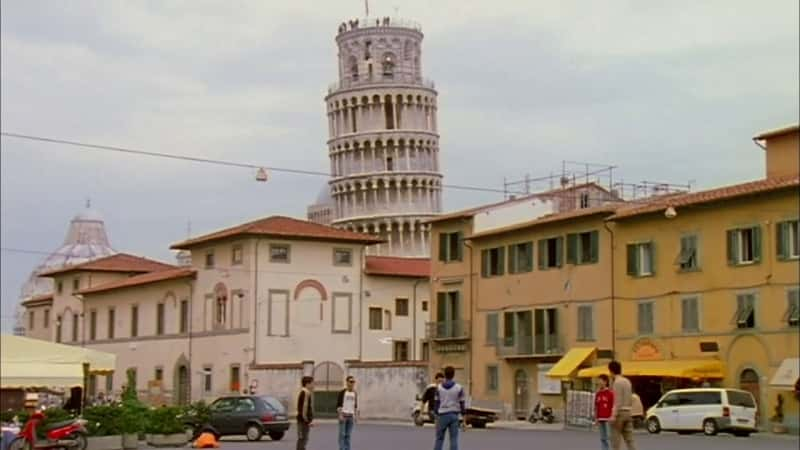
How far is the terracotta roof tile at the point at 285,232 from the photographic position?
6575 cm

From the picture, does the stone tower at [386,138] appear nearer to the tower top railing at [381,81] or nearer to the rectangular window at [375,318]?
the tower top railing at [381,81]

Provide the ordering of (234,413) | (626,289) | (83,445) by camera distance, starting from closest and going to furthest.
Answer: (83,445) < (234,413) < (626,289)

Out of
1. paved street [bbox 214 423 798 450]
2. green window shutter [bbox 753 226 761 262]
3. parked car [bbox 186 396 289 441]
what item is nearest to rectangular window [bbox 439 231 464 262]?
green window shutter [bbox 753 226 761 262]

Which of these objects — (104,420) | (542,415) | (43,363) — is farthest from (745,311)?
(43,363)

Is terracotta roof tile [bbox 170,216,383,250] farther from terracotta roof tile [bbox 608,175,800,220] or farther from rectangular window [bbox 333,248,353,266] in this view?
terracotta roof tile [bbox 608,175,800,220]

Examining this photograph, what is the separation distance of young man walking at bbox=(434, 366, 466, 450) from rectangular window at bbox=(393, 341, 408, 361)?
4791 cm

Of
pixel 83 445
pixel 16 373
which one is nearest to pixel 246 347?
pixel 83 445

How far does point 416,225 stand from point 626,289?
54696 millimetres

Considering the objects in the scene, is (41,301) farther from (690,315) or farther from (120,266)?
(690,315)

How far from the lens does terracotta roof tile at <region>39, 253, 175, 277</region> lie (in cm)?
8338

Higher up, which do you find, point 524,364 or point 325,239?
point 325,239

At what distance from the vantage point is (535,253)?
55531 millimetres

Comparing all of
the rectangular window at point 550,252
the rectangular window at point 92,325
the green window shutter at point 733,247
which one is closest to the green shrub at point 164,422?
the green window shutter at point 733,247

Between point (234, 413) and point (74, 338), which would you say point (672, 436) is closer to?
point (234, 413)
